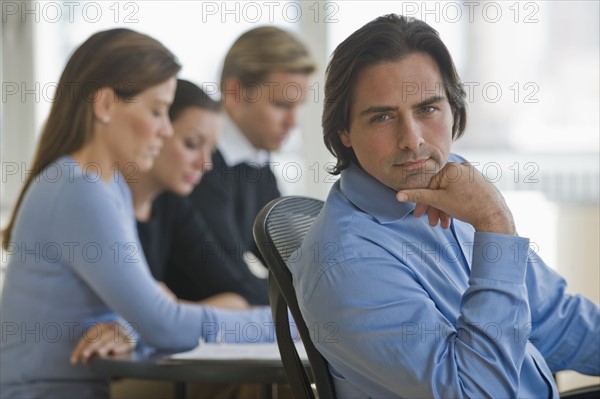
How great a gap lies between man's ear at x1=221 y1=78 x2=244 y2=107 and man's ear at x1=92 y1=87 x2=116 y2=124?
3.75ft

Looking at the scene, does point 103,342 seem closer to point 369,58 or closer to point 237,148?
point 369,58

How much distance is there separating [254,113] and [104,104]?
1199 mm

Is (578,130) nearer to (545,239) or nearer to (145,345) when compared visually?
(545,239)

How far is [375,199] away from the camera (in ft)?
4.48

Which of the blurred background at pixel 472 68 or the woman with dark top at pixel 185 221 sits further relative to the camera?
the blurred background at pixel 472 68

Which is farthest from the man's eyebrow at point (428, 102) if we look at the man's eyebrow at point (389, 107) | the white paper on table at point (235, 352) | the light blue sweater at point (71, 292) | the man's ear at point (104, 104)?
the man's ear at point (104, 104)

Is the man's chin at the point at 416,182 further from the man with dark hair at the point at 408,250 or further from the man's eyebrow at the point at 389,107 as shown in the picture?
the man's eyebrow at the point at 389,107

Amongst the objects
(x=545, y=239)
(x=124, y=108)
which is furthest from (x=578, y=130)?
(x=124, y=108)

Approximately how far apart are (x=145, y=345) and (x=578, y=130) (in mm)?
3022

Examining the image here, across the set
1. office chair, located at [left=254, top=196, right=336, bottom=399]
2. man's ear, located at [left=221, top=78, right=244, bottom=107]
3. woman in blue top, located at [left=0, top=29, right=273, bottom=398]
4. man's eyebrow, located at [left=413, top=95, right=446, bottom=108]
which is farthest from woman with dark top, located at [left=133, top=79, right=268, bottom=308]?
man's eyebrow, located at [left=413, top=95, right=446, bottom=108]

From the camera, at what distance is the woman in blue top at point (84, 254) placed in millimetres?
2000

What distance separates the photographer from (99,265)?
1979mm

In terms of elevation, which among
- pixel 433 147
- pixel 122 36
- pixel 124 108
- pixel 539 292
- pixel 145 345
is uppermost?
pixel 122 36

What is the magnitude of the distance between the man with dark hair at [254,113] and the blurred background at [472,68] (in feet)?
2.74
